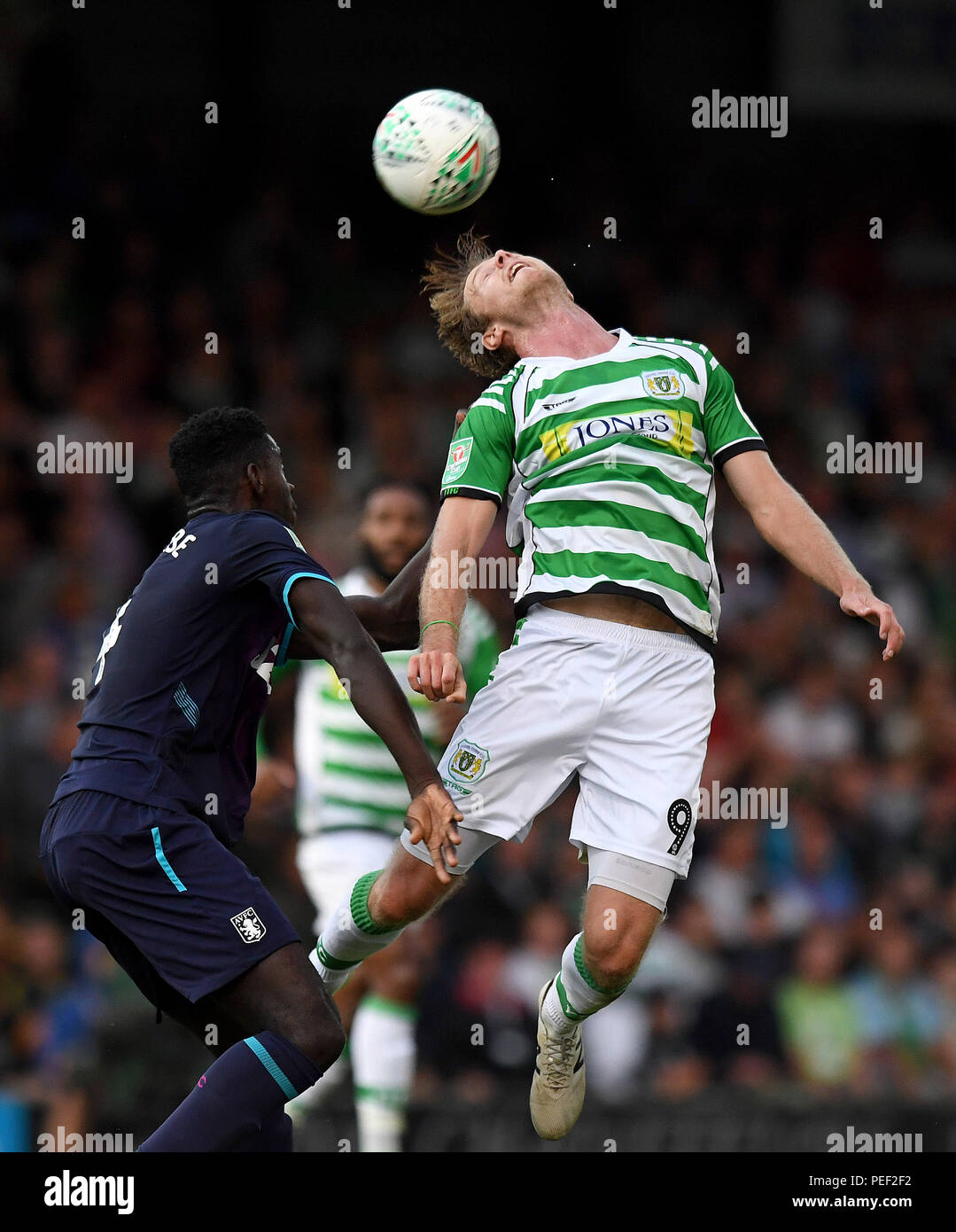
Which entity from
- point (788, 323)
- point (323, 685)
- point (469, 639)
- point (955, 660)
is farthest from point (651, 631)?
point (788, 323)

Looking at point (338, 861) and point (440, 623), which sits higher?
point (440, 623)

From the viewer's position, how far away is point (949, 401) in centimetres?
1162

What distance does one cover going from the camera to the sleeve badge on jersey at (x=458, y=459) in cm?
459

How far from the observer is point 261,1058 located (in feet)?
12.7

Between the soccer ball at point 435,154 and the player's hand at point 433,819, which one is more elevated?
the soccer ball at point 435,154

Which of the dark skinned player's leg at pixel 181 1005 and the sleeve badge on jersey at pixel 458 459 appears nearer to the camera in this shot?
the dark skinned player's leg at pixel 181 1005

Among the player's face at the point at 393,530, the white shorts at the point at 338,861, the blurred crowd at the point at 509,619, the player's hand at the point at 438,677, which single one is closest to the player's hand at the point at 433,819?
the player's hand at the point at 438,677

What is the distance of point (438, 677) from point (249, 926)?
30.5 inches

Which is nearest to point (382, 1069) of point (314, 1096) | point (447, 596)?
point (314, 1096)

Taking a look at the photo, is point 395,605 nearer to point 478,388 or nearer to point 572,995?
point 572,995

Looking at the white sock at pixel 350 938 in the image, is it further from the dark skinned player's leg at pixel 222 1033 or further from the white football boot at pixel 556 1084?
the white football boot at pixel 556 1084

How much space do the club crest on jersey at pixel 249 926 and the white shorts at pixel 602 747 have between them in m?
Answer: 0.84

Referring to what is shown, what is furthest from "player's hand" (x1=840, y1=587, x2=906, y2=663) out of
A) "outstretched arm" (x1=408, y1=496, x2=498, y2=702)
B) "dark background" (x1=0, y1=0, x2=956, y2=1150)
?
"dark background" (x1=0, y1=0, x2=956, y2=1150)

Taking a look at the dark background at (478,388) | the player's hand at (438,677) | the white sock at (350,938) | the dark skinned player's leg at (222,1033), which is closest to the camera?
the dark skinned player's leg at (222,1033)
